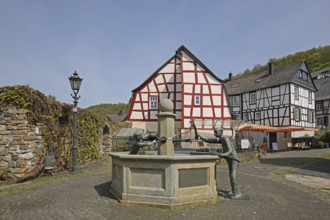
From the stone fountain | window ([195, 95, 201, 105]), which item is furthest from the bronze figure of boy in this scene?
window ([195, 95, 201, 105])

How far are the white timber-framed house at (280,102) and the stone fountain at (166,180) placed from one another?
24842 mm

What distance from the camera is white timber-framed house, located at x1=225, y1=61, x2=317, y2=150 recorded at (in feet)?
97.6

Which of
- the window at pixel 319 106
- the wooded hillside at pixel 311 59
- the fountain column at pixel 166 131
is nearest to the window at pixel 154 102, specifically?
the fountain column at pixel 166 131

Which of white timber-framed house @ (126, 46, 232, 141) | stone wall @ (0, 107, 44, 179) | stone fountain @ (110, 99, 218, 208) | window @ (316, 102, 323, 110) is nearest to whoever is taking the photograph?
stone fountain @ (110, 99, 218, 208)

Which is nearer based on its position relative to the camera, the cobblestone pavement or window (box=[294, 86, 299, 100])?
the cobblestone pavement

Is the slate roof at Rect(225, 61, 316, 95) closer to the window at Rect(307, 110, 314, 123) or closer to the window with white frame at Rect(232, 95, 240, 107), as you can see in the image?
the window with white frame at Rect(232, 95, 240, 107)

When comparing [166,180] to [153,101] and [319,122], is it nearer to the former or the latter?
[153,101]

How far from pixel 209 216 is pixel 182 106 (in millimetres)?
20122

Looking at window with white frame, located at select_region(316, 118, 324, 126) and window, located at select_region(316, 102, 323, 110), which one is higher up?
window, located at select_region(316, 102, 323, 110)

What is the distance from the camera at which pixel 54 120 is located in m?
10.7

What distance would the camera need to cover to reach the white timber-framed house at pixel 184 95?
24969 millimetres

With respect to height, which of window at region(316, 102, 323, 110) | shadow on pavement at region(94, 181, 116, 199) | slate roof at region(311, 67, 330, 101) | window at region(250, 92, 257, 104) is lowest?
shadow on pavement at region(94, 181, 116, 199)

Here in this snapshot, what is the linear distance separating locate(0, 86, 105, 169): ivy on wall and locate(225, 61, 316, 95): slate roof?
25230 millimetres

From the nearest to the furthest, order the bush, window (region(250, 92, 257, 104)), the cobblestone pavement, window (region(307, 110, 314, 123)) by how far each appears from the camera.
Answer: the cobblestone pavement, the bush, window (region(307, 110, 314, 123)), window (region(250, 92, 257, 104))
